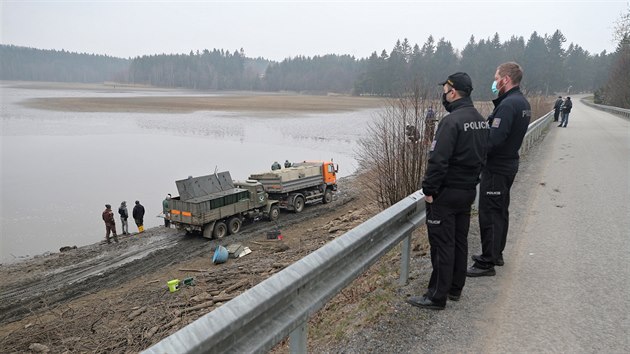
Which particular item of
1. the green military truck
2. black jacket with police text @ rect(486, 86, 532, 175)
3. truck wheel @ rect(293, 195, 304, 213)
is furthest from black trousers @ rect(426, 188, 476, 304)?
truck wheel @ rect(293, 195, 304, 213)

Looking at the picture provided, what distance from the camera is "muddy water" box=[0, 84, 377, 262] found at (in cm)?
1923

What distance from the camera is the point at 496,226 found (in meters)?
4.62

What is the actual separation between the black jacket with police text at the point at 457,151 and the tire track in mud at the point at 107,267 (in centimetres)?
1173

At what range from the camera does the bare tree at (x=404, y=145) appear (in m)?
10.3

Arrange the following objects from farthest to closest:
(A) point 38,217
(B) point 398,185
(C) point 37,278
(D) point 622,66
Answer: (D) point 622,66 → (A) point 38,217 → (C) point 37,278 → (B) point 398,185

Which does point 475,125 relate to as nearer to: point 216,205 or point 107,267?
point 107,267

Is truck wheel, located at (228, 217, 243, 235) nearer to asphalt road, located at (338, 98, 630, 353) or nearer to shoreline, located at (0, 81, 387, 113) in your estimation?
asphalt road, located at (338, 98, 630, 353)

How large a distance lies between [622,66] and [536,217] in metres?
50.2

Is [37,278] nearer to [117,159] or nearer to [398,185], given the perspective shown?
[398,185]

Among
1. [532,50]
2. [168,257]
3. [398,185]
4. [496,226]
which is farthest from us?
[532,50]

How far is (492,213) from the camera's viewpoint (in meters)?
4.65

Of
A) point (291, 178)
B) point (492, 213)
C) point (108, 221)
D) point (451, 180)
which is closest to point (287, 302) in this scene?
point (451, 180)

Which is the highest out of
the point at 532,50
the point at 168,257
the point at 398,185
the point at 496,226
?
the point at 532,50

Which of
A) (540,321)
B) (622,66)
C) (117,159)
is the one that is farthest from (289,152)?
→ (622,66)
